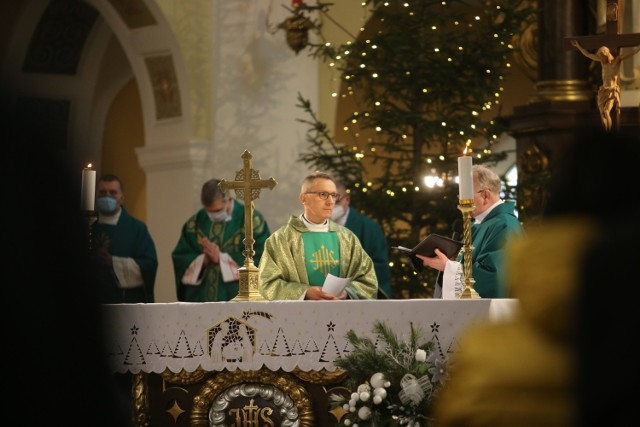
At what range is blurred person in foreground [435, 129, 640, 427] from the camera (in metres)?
1.46

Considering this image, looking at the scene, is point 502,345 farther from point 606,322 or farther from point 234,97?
point 234,97

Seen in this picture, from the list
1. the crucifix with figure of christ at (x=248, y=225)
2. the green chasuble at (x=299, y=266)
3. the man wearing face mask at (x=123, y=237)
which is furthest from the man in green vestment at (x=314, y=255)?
the man wearing face mask at (x=123, y=237)

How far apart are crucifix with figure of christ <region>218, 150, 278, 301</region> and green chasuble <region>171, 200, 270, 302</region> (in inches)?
109

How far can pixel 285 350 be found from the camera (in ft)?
19.1

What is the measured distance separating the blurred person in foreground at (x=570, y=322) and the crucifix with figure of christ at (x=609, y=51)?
6.49 meters

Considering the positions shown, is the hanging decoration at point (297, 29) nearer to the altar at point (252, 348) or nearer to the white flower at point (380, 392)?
the altar at point (252, 348)

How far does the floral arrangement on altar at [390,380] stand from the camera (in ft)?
17.5

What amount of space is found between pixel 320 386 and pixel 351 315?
1.33ft

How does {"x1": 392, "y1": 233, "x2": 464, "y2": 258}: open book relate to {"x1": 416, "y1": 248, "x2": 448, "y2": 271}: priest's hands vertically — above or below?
above

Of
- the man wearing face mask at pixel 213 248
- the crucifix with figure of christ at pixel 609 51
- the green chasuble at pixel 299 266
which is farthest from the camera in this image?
the man wearing face mask at pixel 213 248

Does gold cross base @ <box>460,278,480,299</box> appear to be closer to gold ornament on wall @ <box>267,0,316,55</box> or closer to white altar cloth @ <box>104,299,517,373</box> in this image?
white altar cloth @ <box>104,299,517,373</box>

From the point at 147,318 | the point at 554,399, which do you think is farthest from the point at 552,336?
the point at 147,318

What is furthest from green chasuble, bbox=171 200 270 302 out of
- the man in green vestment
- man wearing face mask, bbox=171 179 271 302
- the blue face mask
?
the man in green vestment

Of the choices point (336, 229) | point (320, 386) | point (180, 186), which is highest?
point (180, 186)
